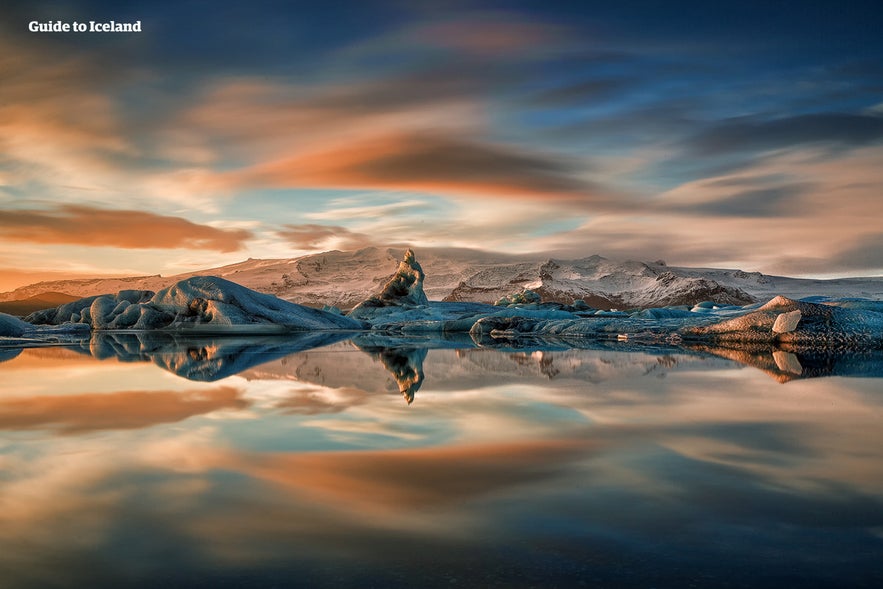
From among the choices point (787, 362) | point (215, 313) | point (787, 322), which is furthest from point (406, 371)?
point (215, 313)

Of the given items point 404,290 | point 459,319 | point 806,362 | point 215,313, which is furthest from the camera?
point 404,290

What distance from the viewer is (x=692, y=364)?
29.5 feet

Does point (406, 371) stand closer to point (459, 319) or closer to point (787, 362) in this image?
point (787, 362)

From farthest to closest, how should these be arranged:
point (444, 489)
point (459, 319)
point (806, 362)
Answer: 1. point (459, 319)
2. point (806, 362)
3. point (444, 489)

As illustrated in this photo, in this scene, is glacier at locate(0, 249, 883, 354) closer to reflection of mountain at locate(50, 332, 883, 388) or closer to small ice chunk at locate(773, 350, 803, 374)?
reflection of mountain at locate(50, 332, 883, 388)

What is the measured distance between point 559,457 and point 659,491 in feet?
2.27

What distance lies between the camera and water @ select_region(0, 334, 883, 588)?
1955 millimetres

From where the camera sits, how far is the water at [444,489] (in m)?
1.96

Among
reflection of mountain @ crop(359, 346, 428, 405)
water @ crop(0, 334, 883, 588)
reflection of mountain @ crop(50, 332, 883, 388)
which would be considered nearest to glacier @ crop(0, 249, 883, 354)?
reflection of mountain @ crop(50, 332, 883, 388)

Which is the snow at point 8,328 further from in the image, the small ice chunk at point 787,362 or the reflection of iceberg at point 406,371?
the small ice chunk at point 787,362

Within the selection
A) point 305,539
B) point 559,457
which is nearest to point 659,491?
point 559,457

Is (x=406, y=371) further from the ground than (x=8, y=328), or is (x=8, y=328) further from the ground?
(x=8, y=328)

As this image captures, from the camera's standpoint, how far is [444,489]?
274 cm

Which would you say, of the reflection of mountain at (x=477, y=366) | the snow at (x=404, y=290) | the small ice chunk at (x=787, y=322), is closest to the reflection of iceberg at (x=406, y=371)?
the reflection of mountain at (x=477, y=366)
